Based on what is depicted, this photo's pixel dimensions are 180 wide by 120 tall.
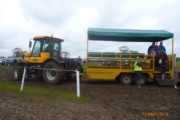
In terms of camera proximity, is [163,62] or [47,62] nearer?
[163,62]

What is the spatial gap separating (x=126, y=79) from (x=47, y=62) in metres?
4.58

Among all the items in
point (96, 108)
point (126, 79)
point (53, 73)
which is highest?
point (53, 73)

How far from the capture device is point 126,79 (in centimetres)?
1105

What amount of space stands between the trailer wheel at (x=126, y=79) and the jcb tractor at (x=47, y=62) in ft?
9.68

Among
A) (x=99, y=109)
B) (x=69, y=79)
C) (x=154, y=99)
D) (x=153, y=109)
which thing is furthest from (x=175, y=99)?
(x=69, y=79)

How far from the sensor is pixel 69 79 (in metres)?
13.0

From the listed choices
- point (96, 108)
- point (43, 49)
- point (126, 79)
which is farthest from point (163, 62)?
point (43, 49)

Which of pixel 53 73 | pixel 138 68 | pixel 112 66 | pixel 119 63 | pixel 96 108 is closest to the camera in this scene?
pixel 96 108

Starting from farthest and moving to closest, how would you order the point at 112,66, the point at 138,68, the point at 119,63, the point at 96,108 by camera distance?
the point at 112,66 < the point at 119,63 < the point at 138,68 < the point at 96,108

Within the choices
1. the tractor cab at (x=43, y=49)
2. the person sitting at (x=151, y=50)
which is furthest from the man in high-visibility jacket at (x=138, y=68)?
the tractor cab at (x=43, y=49)

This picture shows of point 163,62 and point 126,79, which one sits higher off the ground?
point 163,62

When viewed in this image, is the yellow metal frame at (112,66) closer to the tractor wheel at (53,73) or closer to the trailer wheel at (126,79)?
the trailer wheel at (126,79)

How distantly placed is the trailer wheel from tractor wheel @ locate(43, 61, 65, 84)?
10.8ft

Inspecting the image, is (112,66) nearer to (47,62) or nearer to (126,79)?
(126,79)
